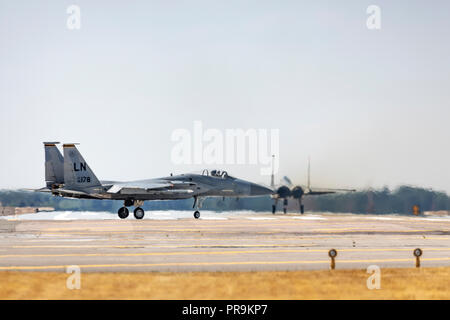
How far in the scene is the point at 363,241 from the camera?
29.2 meters

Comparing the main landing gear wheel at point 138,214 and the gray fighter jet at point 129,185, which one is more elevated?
the gray fighter jet at point 129,185

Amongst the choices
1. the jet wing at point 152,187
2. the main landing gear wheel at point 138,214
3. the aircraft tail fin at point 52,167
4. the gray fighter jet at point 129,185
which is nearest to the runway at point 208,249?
the gray fighter jet at point 129,185

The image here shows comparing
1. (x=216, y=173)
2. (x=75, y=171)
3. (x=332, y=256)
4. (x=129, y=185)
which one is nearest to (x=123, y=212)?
(x=129, y=185)

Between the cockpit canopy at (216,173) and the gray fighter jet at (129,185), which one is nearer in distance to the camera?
the gray fighter jet at (129,185)

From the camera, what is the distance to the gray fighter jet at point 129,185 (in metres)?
45.1

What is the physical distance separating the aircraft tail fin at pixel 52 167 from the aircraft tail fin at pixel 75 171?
2.30m

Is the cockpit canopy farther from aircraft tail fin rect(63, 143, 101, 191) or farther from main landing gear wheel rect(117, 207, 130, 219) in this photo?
aircraft tail fin rect(63, 143, 101, 191)

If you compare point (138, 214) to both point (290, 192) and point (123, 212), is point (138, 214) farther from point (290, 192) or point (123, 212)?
point (290, 192)

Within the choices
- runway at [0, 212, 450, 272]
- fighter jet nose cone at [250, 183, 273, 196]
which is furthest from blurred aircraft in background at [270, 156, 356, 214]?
runway at [0, 212, 450, 272]

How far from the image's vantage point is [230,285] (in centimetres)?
1562

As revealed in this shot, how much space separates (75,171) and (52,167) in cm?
303

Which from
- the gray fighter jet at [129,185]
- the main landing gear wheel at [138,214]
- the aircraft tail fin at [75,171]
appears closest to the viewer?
the aircraft tail fin at [75,171]

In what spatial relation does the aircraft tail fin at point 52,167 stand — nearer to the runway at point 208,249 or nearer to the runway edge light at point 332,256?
the runway at point 208,249
